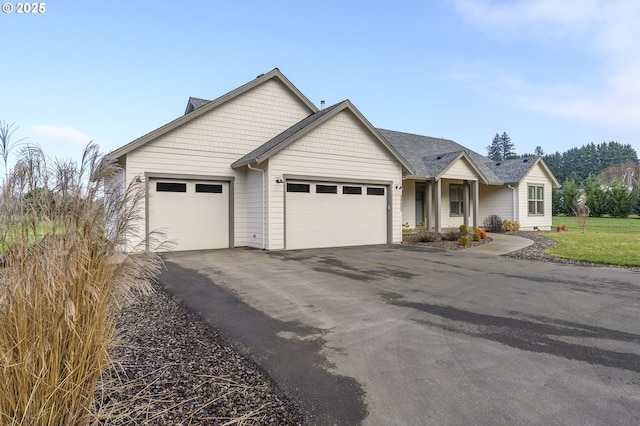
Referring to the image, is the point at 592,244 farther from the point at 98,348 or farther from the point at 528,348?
the point at 98,348

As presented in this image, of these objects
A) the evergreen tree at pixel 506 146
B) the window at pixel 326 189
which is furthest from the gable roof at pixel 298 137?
the evergreen tree at pixel 506 146

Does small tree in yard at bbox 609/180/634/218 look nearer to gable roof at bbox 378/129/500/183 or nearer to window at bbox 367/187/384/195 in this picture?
gable roof at bbox 378/129/500/183

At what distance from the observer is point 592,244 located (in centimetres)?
1355

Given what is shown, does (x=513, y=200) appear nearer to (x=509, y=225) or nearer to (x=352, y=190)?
(x=509, y=225)

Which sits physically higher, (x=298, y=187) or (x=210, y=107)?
(x=210, y=107)

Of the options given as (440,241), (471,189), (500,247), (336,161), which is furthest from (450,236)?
(471,189)

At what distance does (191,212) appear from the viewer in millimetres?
12188

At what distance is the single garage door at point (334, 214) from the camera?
1238 cm

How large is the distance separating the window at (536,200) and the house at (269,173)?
11.2 m

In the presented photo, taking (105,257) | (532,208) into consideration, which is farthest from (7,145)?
(532,208)

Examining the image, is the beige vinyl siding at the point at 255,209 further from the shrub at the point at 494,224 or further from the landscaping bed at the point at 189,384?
the shrub at the point at 494,224

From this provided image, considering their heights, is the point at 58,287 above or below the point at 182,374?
above

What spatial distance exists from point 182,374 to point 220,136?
1093cm

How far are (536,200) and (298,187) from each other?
56.1 feet
